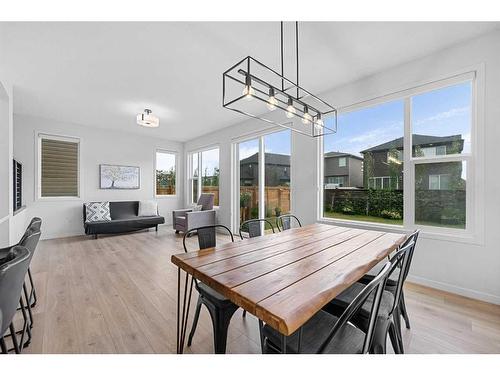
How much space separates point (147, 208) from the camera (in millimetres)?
5805

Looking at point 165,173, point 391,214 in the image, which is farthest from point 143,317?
point 165,173

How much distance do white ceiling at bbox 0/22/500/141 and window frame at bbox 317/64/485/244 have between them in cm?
37

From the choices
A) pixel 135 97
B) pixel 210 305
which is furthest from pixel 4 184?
pixel 210 305

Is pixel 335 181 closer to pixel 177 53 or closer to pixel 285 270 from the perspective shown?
pixel 285 270

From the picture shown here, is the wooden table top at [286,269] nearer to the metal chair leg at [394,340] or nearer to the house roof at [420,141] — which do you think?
the metal chair leg at [394,340]

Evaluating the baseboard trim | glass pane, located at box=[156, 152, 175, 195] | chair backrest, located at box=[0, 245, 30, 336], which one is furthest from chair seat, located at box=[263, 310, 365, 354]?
glass pane, located at box=[156, 152, 175, 195]

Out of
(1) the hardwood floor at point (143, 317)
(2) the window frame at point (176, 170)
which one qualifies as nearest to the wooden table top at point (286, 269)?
(1) the hardwood floor at point (143, 317)

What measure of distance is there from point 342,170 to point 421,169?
3.19 ft

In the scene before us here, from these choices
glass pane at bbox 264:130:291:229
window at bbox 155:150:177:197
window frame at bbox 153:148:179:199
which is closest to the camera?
glass pane at bbox 264:130:291:229

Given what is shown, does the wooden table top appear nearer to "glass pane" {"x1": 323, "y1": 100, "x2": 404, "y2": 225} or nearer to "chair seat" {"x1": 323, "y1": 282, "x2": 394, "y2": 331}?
"chair seat" {"x1": 323, "y1": 282, "x2": 394, "y2": 331}

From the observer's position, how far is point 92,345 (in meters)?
1.57

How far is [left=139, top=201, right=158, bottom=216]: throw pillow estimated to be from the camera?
574 centimetres
